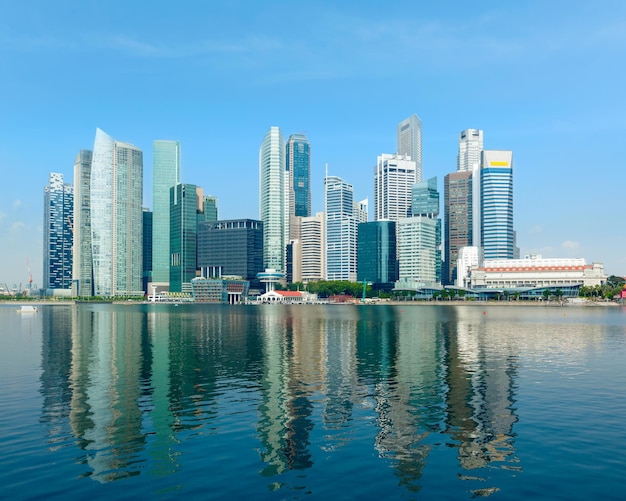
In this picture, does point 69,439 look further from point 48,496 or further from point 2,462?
point 48,496

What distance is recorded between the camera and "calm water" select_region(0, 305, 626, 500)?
98.5 feet

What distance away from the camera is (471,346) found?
9738cm

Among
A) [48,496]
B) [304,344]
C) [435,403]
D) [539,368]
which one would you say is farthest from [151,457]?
[304,344]

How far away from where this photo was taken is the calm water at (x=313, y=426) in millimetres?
30031

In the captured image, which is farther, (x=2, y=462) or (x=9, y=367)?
(x=9, y=367)

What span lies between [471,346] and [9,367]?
72.8 meters

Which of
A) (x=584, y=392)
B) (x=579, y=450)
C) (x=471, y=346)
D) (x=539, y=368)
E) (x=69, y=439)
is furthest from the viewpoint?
(x=471, y=346)

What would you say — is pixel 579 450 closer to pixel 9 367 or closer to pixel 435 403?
pixel 435 403

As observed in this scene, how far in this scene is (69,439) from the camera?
126 ft

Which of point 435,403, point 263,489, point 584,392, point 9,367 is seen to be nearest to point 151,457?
point 263,489

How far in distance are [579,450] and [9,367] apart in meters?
67.5

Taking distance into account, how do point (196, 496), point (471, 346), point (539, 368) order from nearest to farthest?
point (196, 496) < point (539, 368) < point (471, 346)

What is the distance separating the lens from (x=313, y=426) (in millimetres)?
41750

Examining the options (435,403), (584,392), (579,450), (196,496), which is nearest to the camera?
(196,496)
